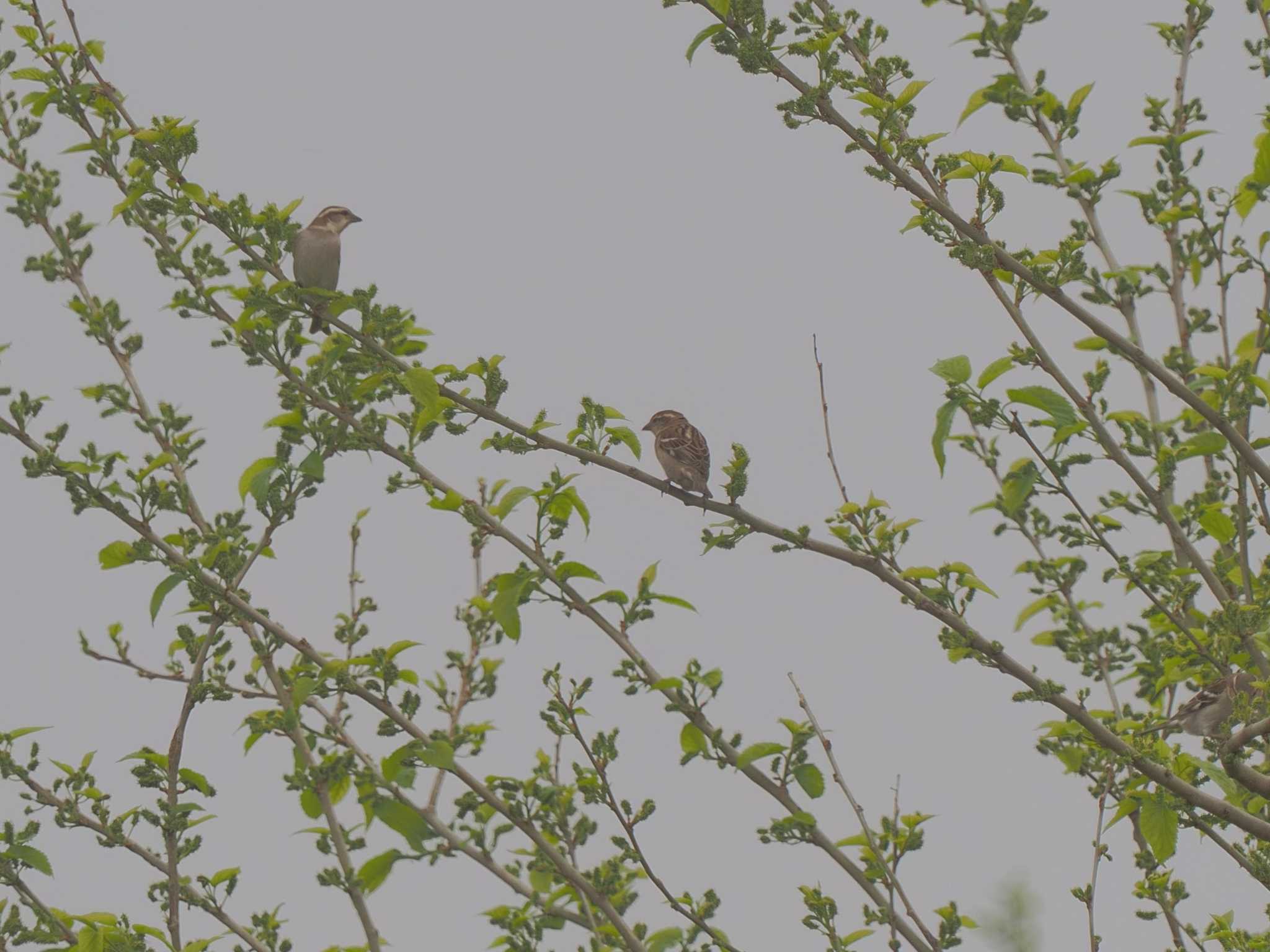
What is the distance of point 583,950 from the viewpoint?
548 centimetres

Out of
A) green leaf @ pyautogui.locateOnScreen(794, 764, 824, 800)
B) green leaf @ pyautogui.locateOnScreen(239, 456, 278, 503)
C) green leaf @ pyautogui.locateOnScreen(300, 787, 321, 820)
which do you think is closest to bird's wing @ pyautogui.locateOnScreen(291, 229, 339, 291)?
green leaf @ pyautogui.locateOnScreen(239, 456, 278, 503)

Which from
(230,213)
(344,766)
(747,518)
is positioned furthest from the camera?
(230,213)

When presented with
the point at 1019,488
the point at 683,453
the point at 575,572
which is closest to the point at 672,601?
the point at 575,572

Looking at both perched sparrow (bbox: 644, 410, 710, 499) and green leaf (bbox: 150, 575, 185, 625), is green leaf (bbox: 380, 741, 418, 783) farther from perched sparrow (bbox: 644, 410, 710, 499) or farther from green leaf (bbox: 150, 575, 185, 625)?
perched sparrow (bbox: 644, 410, 710, 499)

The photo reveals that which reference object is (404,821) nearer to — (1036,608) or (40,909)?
(40,909)

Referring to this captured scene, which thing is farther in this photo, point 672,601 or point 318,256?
point 318,256

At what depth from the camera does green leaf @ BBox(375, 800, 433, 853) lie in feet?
16.9

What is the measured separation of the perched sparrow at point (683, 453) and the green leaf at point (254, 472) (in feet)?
15.6

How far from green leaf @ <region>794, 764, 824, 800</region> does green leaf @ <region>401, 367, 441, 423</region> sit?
84.3 inches

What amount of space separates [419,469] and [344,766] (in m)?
1.34

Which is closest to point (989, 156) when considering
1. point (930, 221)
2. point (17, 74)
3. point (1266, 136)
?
point (930, 221)

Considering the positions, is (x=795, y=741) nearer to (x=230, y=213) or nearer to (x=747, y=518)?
(x=747, y=518)

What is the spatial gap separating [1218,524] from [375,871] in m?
3.92

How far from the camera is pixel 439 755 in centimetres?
506
